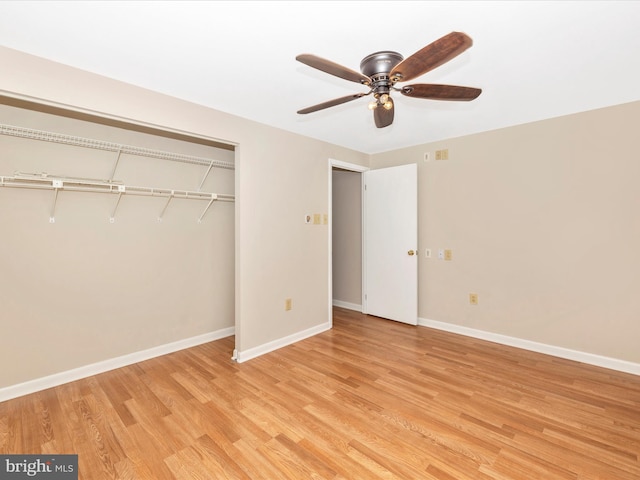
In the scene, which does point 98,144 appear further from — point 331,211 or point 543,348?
point 543,348

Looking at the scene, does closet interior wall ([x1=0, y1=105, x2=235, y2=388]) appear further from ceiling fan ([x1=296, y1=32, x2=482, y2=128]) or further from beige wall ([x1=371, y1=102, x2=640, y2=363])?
beige wall ([x1=371, y1=102, x2=640, y2=363])

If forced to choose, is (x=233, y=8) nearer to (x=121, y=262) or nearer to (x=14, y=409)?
(x=121, y=262)

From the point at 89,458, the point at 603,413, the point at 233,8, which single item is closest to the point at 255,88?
the point at 233,8

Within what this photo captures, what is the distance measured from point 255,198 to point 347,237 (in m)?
2.25

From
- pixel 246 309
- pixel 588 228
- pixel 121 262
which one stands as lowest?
pixel 246 309

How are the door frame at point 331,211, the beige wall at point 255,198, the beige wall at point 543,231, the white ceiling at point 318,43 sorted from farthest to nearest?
the door frame at point 331,211
the beige wall at point 543,231
the beige wall at point 255,198
the white ceiling at point 318,43

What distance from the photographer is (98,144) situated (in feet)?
8.88

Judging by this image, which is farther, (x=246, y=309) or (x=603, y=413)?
(x=246, y=309)

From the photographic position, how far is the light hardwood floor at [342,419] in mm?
1747

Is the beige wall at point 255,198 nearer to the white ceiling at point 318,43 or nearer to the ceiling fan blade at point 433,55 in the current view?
the white ceiling at point 318,43

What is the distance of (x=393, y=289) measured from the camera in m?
4.36

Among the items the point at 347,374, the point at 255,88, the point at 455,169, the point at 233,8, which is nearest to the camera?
the point at 233,8

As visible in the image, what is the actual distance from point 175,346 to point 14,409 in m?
1.29

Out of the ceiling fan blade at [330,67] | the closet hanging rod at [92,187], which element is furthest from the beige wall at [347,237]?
the ceiling fan blade at [330,67]
